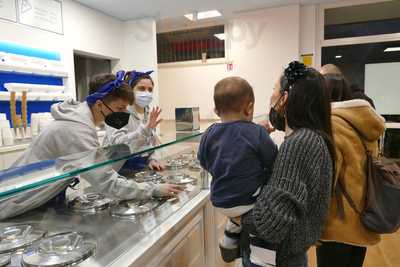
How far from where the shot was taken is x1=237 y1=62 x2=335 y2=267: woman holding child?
2.81 ft

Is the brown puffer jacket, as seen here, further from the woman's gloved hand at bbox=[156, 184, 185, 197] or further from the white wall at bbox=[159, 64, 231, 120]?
the white wall at bbox=[159, 64, 231, 120]

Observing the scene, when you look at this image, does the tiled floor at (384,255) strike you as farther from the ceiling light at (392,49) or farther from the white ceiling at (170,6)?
the white ceiling at (170,6)

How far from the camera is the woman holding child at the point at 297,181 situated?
86 centimetres

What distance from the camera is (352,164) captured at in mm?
1117

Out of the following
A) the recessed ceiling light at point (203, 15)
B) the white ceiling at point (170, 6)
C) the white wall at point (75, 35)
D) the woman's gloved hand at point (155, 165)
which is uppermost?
the recessed ceiling light at point (203, 15)

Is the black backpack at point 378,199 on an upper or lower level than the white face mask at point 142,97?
lower

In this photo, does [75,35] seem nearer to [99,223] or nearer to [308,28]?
[308,28]

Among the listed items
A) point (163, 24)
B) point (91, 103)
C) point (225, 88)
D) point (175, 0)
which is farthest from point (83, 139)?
point (163, 24)

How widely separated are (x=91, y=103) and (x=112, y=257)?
2.56 ft

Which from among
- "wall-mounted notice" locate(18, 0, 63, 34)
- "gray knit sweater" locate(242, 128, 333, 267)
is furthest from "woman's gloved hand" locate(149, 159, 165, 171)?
"wall-mounted notice" locate(18, 0, 63, 34)

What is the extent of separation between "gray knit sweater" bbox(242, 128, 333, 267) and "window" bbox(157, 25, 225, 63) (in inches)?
180

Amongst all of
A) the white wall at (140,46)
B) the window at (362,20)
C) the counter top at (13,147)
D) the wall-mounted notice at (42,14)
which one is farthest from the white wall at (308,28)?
the counter top at (13,147)

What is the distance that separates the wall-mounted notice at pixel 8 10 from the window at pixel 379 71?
4389mm

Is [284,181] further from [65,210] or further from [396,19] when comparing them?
[396,19]
